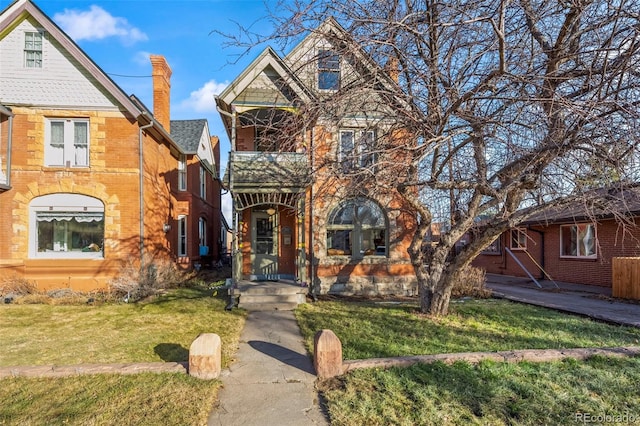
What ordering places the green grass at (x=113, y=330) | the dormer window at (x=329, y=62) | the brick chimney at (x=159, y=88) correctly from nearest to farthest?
the green grass at (x=113, y=330) < the dormer window at (x=329, y=62) < the brick chimney at (x=159, y=88)

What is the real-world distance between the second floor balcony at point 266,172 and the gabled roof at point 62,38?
425 cm

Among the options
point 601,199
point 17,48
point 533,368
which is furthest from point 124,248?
point 601,199

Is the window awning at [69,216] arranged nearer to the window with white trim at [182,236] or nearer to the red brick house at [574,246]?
the window with white trim at [182,236]

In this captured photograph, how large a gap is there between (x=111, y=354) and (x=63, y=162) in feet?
29.3

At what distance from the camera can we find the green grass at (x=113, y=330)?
212 inches

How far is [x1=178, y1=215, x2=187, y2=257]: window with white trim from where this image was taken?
15891mm

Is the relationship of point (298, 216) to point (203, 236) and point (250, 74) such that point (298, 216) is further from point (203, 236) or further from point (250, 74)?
point (203, 236)

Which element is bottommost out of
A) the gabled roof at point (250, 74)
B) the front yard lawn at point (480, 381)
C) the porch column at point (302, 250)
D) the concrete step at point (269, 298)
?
the front yard lawn at point (480, 381)

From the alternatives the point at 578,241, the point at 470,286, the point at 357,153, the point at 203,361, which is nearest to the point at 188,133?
the point at 357,153

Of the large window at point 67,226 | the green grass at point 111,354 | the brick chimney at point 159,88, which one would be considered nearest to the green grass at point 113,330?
the green grass at point 111,354

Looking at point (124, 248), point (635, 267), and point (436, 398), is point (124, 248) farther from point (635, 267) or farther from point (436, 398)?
point (635, 267)

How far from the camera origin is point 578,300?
10.8m

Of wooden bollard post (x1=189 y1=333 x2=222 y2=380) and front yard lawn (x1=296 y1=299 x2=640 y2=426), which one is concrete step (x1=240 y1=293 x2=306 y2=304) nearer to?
front yard lawn (x1=296 y1=299 x2=640 y2=426)

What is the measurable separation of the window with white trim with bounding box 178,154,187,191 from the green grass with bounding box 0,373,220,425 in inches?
512
